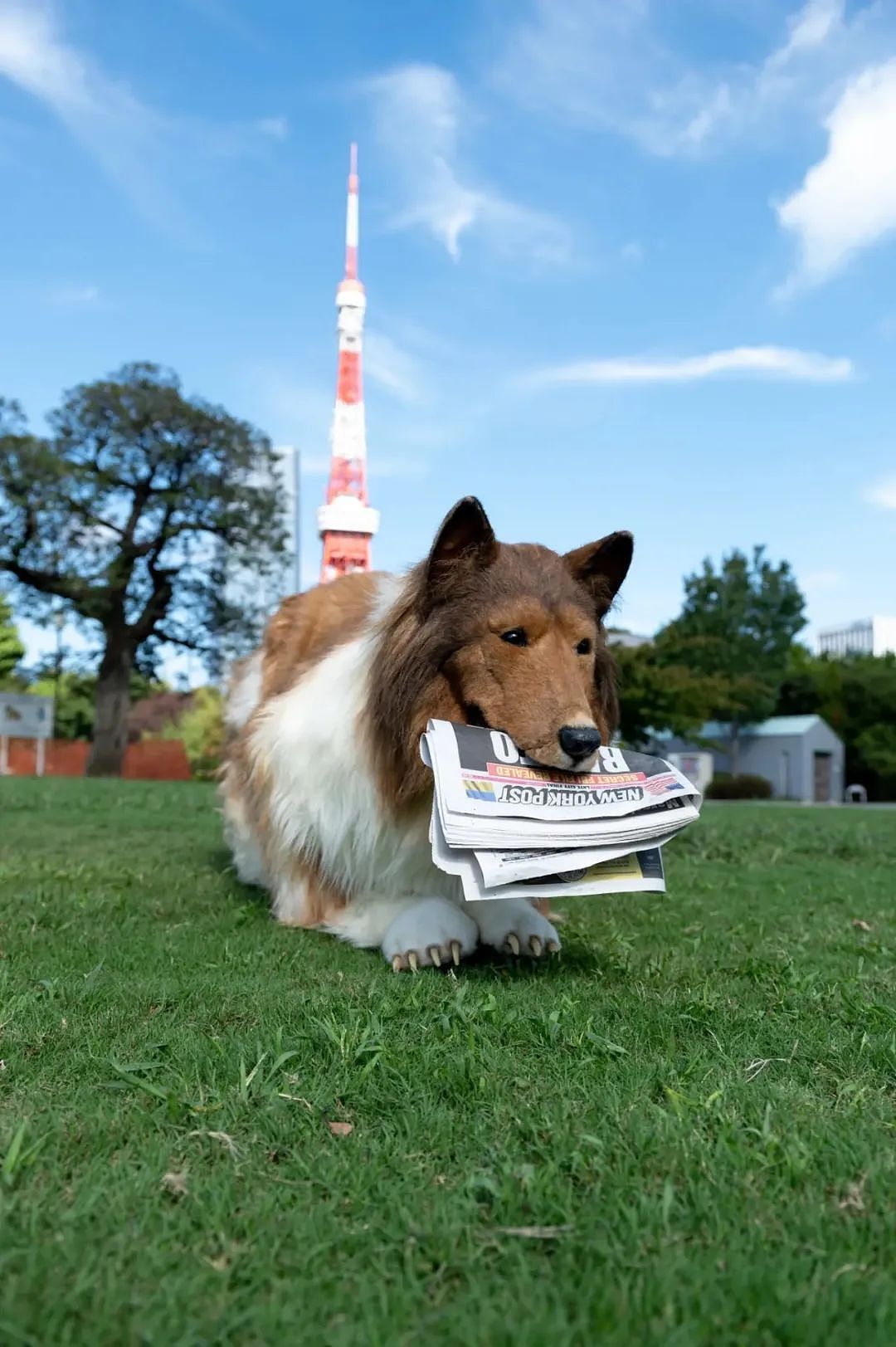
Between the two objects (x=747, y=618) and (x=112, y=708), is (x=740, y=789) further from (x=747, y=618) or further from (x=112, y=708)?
(x=112, y=708)

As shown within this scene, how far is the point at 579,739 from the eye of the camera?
2.98 m

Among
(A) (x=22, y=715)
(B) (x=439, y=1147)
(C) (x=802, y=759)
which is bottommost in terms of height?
(B) (x=439, y=1147)

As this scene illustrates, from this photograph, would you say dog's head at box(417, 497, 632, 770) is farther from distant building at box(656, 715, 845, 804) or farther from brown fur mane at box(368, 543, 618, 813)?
distant building at box(656, 715, 845, 804)

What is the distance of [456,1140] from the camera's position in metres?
1.98

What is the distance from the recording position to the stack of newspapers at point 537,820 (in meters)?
2.93

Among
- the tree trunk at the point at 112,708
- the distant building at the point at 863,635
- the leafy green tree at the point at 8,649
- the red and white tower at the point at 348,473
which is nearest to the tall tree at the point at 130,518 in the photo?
the tree trunk at the point at 112,708

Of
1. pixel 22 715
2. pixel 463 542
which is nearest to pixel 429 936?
pixel 463 542

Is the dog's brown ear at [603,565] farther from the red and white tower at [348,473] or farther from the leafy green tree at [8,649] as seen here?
the leafy green tree at [8,649]

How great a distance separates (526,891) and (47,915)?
7.42 ft

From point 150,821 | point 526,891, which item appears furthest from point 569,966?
point 150,821

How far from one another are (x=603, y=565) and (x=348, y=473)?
4368 centimetres

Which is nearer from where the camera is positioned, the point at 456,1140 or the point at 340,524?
the point at 456,1140

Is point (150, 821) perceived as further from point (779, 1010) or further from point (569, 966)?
point (779, 1010)

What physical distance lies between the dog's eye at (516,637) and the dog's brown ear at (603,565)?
1.47 ft
